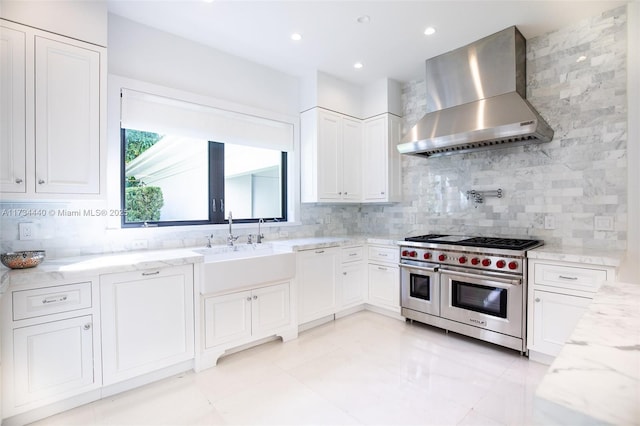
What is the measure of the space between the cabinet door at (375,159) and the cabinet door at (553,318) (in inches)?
76.7

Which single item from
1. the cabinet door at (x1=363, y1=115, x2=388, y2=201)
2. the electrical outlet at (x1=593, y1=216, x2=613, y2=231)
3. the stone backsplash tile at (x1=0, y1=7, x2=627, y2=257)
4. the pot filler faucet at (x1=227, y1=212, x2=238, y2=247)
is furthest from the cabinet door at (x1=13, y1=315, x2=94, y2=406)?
the electrical outlet at (x1=593, y1=216, x2=613, y2=231)

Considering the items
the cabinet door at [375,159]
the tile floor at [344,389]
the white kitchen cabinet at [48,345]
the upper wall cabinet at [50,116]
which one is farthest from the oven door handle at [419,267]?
the upper wall cabinet at [50,116]

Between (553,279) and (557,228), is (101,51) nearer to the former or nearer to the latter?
(553,279)

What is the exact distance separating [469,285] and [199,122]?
9.86 ft

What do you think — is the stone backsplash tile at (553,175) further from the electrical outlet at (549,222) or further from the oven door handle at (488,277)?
the oven door handle at (488,277)

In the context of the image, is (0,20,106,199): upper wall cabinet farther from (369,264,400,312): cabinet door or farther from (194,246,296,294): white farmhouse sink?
(369,264,400,312): cabinet door

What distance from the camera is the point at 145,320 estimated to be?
2260 millimetres

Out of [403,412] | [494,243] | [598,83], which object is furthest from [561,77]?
[403,412]

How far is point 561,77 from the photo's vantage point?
2.87 metres

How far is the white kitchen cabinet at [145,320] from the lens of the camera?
6.99ft

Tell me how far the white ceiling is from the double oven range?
6.34 feet

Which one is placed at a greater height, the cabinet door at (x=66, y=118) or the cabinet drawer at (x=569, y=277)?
the cabinet door at (x=66, y=118)

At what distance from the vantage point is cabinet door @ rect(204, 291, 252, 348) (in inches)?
101

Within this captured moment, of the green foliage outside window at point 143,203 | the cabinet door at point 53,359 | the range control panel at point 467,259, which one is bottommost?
the cabinet door at point 53,359
